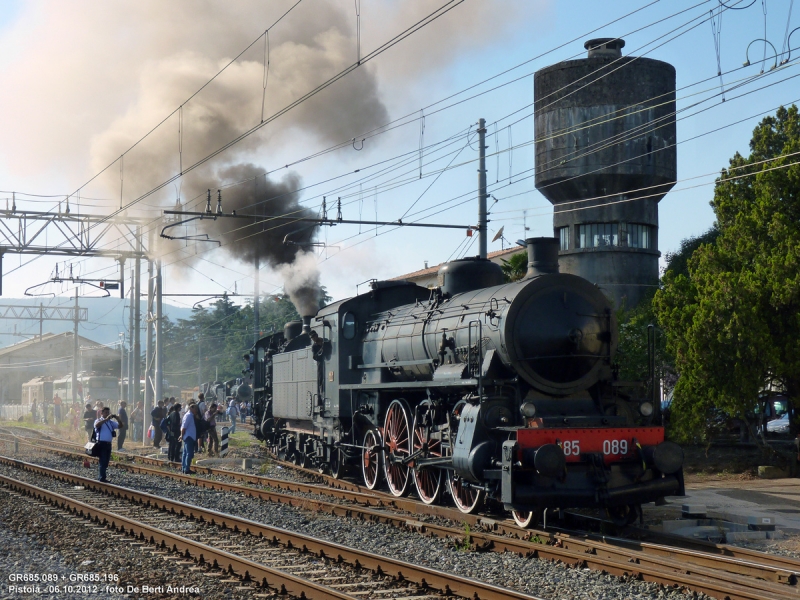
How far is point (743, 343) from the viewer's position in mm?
16703

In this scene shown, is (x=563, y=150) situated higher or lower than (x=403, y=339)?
higher

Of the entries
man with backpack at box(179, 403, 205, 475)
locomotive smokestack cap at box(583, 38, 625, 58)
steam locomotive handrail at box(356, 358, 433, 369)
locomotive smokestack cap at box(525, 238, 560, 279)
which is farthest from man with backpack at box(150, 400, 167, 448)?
locomotive smokestack cap at box(583, 38, 625, 58)

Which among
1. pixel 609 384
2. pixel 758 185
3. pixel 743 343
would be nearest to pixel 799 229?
Answer: pixel 758 185

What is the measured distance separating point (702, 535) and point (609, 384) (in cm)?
231

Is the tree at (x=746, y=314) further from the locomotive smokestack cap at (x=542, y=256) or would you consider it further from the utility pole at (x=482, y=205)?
the locomotive smokestack cap at (x=542, y=256)

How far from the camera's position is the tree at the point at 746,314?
54.1 feet

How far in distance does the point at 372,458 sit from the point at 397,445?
5.17ft

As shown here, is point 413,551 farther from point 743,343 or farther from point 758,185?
point 758,185

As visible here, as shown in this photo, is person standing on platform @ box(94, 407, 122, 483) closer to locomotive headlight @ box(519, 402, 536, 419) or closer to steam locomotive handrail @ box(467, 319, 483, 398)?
steam locomotive handrail @ box(467, 319, 483, 398)

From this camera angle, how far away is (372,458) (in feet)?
51.0

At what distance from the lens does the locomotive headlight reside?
423 inches

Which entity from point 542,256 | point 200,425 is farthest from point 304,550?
point 200,425

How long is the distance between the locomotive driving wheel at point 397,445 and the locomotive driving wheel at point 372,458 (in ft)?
1.11

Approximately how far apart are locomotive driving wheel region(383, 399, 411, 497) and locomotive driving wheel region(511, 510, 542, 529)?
9.44ft
